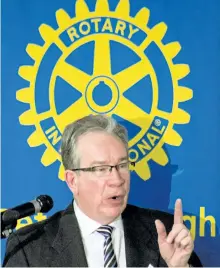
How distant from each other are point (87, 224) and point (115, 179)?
222mm

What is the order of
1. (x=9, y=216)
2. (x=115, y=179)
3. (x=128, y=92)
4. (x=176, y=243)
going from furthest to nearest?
1. (x=128, y=92)
2. (x=115, y=179)
3. (x=176, y=243)
4. (x=9, y=216)

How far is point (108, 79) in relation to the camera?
2.11 m

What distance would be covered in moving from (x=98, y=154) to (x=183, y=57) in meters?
0.66

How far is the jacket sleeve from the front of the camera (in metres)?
1.68

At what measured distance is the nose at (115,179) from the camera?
166 centimetres

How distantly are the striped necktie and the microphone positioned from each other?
1.13 feet

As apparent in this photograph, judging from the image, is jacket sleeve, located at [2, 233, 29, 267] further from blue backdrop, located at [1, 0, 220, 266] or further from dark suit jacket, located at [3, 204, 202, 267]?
blue backdrop, located at [1, 0, 220, 266]

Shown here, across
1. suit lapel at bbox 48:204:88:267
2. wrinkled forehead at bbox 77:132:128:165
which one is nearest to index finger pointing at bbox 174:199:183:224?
wrinkled forehead at bbox 77:132:128:165

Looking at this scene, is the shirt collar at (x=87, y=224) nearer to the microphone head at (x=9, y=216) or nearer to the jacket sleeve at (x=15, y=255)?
the jacket sleeve at (x=15, y=255)

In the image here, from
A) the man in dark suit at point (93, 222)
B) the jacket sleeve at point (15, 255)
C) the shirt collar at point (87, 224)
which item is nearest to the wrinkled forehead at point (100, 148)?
the man in dark suit at point (93, 222)

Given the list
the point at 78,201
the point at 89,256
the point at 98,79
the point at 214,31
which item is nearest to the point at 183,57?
the point at 214,31

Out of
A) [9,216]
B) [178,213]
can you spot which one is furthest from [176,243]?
[9,216]

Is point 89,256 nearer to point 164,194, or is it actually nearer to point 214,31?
point 164,194

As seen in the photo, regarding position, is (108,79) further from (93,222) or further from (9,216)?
(9,216)
